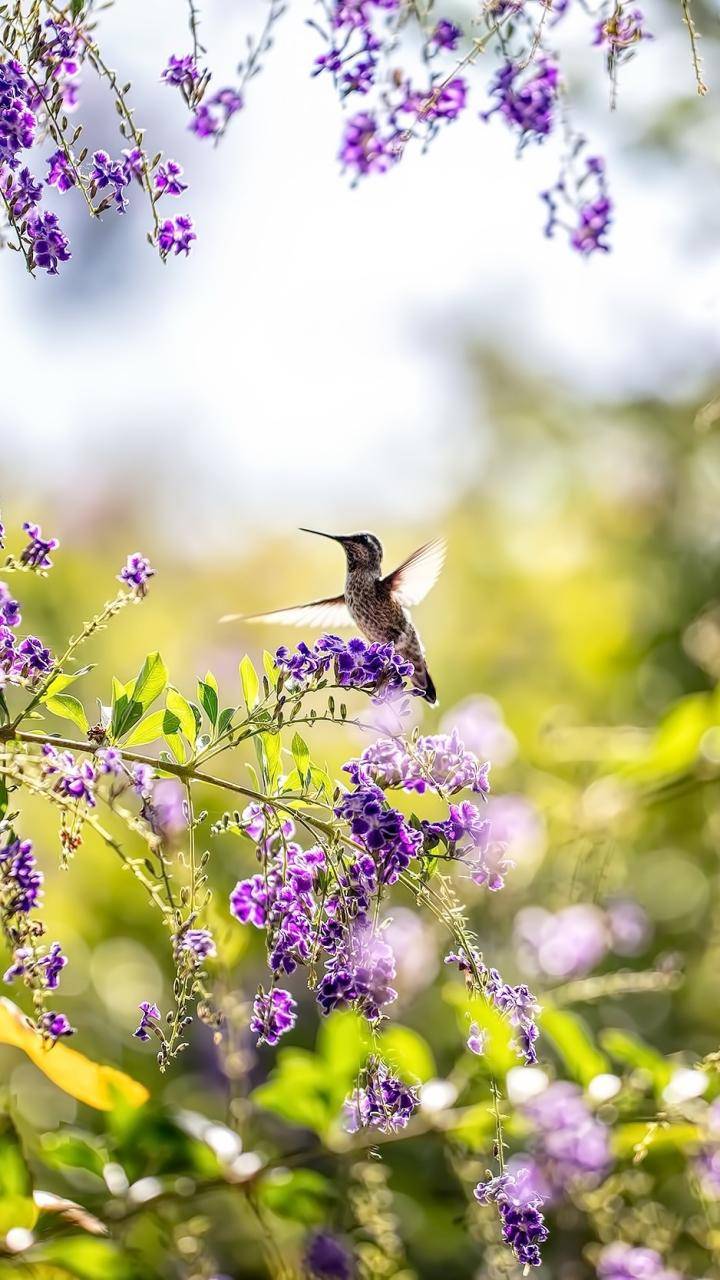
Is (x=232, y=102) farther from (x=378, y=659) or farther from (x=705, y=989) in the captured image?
(x=705, y=989)

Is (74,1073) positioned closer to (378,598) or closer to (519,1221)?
(519,1221)

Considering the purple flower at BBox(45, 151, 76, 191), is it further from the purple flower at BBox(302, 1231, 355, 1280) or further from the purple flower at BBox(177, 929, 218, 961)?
the purple flower at BBox(302, 1231, 355, 1280)

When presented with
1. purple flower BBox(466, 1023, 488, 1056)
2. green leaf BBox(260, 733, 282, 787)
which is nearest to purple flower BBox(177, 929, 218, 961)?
green leaf BBox(260, 733, 282, 787)

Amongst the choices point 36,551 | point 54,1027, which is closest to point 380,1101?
point 54,1027

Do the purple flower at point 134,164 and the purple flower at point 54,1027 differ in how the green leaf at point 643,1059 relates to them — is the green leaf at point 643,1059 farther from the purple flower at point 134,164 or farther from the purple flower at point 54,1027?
the purple flower at point 134,164

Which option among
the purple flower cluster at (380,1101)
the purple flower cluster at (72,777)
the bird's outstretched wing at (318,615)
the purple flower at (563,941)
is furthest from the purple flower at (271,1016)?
the purple flower at (563,941)

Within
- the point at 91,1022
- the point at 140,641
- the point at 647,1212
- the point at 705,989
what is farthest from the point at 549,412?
the point at 647,1212

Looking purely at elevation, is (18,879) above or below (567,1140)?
above
